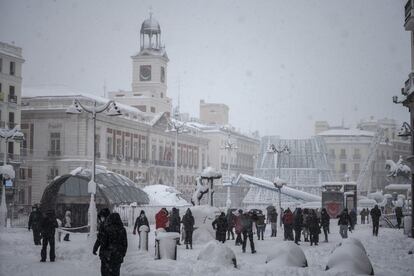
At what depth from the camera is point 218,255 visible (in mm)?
15883

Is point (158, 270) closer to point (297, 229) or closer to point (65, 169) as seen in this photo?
point (297, 229)

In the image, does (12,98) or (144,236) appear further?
(12,98)

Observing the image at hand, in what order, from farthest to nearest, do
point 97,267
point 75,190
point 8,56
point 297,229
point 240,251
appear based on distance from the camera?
1. point 8,56
2. point 75,190
3. point 297,229
4. point 240,251
5. point 97,267

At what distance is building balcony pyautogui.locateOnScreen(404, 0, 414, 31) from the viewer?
25000mm

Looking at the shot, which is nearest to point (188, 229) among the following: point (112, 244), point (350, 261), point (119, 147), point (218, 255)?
point (218, 255)

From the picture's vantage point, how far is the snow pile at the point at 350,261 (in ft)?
47.3

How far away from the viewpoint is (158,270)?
49.4 feet

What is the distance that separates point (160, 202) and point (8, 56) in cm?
1526

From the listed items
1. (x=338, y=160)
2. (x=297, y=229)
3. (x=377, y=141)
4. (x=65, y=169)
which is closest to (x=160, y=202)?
(x=65, y=169)

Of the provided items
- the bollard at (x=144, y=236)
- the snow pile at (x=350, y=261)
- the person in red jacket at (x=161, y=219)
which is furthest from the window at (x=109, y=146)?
the snow pile at (x=350, y=261)

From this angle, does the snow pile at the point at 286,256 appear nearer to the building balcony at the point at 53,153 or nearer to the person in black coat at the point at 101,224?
the person in black coat at the point at 101,224

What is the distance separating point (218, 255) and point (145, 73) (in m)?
66.3

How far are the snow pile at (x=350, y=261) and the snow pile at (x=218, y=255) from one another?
2382 mm

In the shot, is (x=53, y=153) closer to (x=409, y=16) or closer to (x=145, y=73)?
(x=145, y=73)
